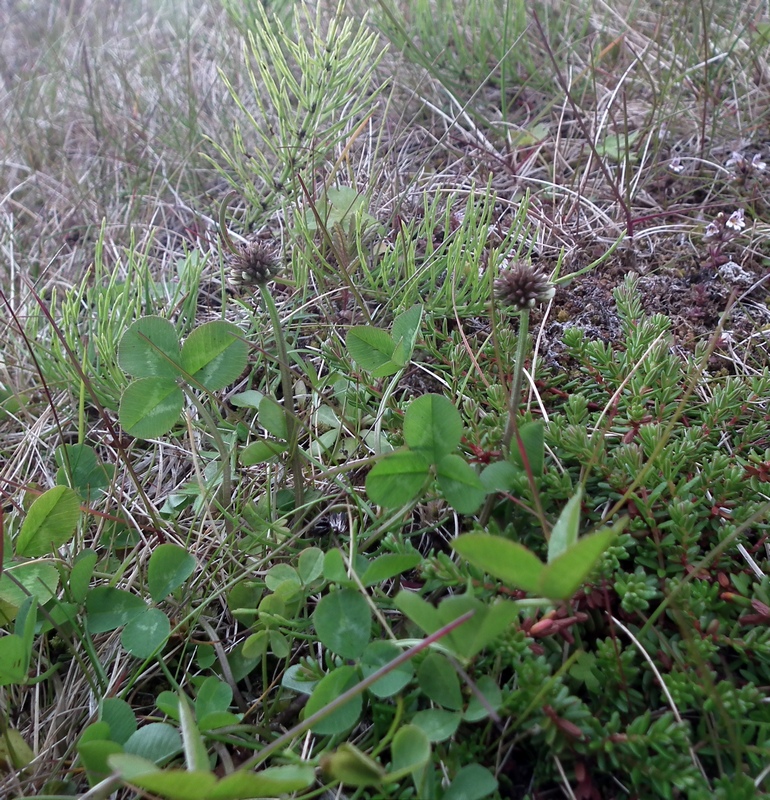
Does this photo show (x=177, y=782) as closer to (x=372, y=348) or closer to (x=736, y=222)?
(x=372, y=348)

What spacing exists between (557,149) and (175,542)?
79.1 inches

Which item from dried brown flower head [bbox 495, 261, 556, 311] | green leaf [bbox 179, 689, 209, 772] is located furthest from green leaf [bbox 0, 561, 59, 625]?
dried brown flower head [bbox 495, 261, 556, 311]

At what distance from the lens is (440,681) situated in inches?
42.0

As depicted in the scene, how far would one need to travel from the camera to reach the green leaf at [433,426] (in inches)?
49.1

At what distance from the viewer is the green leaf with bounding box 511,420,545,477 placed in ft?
4.05

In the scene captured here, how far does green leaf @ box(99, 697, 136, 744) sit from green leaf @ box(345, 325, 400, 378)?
2.89 ft

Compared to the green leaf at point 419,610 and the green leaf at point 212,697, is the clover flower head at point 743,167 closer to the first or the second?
the green leaf at point 419,610

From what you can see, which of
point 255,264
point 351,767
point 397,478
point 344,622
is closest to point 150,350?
point 255,264

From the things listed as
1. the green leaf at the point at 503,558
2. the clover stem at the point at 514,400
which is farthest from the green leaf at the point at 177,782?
the clover stem at the point at 514,400

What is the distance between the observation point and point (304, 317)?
204 centimetres

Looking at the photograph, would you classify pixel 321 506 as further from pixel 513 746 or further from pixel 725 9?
pixel 725 9

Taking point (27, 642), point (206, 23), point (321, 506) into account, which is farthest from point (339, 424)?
point (206, 23)

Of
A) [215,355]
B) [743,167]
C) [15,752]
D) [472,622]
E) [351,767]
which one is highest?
[743,167]

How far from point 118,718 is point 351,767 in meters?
0.53
